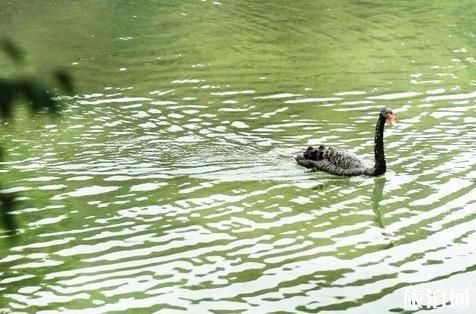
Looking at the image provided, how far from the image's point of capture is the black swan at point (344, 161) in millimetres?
14469

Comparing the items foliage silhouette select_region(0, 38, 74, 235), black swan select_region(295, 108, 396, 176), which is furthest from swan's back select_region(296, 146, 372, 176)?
foliage silhouette select_region(0, 38, 74, 235)

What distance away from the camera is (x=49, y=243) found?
38.9ft

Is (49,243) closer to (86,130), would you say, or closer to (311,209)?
(311,209)

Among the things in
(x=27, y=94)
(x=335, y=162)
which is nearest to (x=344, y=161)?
(x=335, y=162)

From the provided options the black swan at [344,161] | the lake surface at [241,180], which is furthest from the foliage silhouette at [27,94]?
the black swan at [344,161]

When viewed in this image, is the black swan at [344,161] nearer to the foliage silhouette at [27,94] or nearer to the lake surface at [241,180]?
the lake surface at [241,180]

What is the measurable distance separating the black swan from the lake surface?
0.18 m

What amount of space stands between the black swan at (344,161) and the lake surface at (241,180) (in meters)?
0.18

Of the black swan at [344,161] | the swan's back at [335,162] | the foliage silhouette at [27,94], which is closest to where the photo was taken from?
the foliage silhouette at [27,94]

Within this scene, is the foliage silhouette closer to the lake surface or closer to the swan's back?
the lake surface

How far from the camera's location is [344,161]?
14672mm

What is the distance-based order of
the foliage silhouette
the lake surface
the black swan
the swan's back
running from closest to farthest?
the foliage silhouette → the lake surface → the black swan → the swan's back

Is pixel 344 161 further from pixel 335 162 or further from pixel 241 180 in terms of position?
pixel 241 180

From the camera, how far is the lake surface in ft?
34.3
